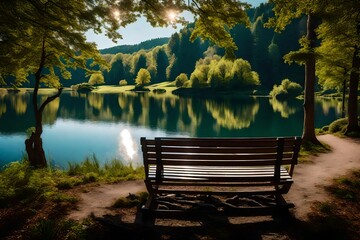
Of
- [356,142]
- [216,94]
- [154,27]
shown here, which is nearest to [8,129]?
[154,27]

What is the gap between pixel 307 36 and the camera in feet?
46.5

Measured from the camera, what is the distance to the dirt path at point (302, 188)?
5996 millimetres

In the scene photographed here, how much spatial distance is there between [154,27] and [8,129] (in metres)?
27.7

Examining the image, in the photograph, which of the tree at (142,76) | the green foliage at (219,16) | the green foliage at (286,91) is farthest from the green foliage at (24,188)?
the tree at (142,76)

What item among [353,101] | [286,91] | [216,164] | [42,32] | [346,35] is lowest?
[216,164]

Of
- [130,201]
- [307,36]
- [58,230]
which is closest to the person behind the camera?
[58,230]

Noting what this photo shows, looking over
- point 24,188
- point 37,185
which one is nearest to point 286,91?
point 37,185

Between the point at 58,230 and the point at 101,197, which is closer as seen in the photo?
the point at 58,230

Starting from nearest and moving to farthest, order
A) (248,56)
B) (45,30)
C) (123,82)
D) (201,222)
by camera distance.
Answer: (201,222) < (45,30) < (248,56) < (123,82)

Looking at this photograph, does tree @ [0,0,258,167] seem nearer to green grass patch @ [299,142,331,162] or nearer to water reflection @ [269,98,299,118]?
green grass patch @ [299,142,331,162]

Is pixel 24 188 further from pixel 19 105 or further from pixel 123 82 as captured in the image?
pixel 123 82

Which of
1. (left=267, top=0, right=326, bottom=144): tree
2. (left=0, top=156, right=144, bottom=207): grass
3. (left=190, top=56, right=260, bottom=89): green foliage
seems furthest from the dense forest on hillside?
(left=0, top=156, right=144, bottom=207): grass

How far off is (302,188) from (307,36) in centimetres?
944

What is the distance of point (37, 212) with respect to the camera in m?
5.70
